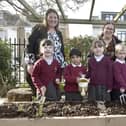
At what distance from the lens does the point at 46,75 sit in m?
5.38

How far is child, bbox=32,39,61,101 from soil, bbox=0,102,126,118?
0.50 metres

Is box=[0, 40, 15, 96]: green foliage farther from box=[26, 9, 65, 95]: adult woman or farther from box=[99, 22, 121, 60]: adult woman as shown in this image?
box=[99, 22, 121, 60]: adult woman

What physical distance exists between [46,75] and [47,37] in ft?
2.29

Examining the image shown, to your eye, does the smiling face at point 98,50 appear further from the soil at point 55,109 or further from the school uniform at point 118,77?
the soil at point 55,109

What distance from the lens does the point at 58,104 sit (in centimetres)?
487

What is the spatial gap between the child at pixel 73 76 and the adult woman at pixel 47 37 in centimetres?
21

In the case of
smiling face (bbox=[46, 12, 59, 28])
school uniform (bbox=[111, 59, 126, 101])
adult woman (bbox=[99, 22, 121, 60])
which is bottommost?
school uniform (bbox=[111, 59, 126, 101])

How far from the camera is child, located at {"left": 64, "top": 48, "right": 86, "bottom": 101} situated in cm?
558

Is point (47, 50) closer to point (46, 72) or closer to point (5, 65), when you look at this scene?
point (46, 72)

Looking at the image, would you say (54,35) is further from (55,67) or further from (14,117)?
(14,117)

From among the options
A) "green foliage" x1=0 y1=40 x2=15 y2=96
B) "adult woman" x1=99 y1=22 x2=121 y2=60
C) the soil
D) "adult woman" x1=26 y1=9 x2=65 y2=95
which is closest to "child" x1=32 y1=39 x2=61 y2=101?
"adult woman" x1=26 y1=9 x2=65 y2=95

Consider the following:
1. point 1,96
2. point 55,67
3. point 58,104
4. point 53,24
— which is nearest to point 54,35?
point 53,24

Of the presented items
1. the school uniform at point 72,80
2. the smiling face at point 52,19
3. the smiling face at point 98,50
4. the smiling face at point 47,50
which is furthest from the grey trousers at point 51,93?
the smiling face at point 52,19

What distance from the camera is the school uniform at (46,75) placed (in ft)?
17.5
